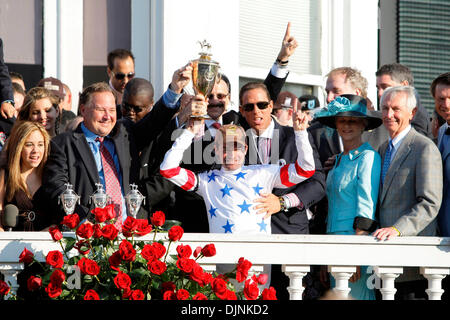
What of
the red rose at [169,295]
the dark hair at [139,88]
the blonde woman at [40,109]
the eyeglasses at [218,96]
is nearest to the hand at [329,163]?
the eyeglasses at [218,96]

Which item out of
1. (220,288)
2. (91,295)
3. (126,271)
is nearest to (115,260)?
(126,271)

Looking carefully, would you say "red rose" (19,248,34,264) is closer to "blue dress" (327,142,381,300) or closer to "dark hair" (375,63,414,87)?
"blue dress" (327,142,381,300)

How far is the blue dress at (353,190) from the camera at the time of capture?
567 centimetres

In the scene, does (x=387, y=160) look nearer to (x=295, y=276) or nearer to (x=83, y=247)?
(x=295, y=276)

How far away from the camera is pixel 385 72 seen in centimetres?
710

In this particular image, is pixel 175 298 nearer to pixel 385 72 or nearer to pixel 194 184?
pixel 194 184

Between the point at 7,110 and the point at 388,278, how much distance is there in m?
3.17

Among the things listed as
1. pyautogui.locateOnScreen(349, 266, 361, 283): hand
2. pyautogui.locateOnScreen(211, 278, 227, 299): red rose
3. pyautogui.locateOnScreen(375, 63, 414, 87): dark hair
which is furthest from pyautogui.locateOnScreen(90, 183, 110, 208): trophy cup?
pyautogui.locateOnScreen(375, 63, 414, 87): dark hair

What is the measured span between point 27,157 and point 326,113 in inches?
78.8

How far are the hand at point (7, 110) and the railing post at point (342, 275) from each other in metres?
2.88

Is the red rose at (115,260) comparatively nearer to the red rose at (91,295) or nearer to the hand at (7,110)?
the red rose at (91,295)

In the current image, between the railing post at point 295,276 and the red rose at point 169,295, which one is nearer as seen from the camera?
the red rose at point 169,295

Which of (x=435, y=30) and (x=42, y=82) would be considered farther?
(x=435, y=30)

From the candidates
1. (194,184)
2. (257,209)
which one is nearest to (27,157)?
(194,184)
